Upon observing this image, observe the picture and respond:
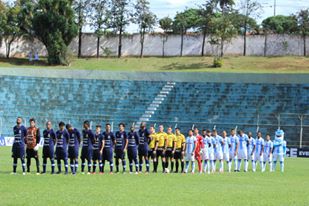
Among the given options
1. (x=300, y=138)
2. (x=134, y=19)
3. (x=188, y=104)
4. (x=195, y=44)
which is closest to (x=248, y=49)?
(x=195, y=44)

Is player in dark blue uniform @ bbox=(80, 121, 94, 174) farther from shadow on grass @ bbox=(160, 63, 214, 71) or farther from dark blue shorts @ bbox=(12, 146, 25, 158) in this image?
shadow on grass @ bbox=(160, 63, 214, 71)

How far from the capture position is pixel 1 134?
5775 centimetres

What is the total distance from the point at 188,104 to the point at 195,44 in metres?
24.5

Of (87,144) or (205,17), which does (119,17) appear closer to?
(205,17)

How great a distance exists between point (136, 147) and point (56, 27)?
49.1 metres

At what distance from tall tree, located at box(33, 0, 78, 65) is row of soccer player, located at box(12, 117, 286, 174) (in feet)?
143

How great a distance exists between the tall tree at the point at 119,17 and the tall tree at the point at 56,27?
931 centimetres

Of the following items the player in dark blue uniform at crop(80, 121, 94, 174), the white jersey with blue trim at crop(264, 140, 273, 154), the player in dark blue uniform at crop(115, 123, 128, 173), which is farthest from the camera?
the white jersey with blue trim at crop(264, 140, 273, 154)

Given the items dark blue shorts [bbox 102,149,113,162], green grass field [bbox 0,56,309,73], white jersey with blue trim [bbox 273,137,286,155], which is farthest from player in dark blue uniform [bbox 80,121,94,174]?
green grass field [bbox 0,56,309,73]

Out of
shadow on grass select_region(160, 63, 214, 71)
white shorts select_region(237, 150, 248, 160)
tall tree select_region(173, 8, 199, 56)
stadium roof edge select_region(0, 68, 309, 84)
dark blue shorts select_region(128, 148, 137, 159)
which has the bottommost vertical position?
white shorts select_region(237, 150, 248, 160)

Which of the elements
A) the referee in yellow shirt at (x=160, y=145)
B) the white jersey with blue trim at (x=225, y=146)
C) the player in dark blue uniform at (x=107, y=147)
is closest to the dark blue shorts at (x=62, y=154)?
the player in dark blue uniform at (x=107, y=147)

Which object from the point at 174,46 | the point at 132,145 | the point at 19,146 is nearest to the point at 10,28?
the point at 174,46

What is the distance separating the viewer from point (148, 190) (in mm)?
21922

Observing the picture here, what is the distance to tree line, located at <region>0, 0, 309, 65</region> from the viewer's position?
78938mm
